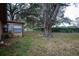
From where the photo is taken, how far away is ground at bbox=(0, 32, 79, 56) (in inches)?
77.6

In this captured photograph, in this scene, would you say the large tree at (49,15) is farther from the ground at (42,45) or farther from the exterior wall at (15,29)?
the exterior wall at (15,29)

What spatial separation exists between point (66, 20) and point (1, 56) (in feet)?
2.49

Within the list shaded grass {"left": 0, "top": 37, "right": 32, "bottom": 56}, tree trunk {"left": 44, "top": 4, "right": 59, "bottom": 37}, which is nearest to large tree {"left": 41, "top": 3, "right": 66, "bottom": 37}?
tree trunk {"left": 44, "top": 4, "right": 59, "bottom": 37}

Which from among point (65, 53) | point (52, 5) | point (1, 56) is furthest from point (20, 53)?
point (52, 5)

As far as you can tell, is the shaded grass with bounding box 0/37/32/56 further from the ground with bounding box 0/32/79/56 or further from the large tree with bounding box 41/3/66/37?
the large tree with bounding box 41/3/66/37

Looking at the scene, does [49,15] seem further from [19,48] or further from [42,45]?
[19,48]

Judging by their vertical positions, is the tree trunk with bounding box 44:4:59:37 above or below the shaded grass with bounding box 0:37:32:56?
above

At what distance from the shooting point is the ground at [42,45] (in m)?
1.97

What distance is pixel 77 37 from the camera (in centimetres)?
195

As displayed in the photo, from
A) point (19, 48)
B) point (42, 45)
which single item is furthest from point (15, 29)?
point (42, 45)

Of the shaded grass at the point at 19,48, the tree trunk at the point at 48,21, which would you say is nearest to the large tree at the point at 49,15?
the tree trunk at the point at 48,21

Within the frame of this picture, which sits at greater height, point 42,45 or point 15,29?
point 15,29

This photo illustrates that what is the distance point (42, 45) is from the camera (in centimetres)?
199

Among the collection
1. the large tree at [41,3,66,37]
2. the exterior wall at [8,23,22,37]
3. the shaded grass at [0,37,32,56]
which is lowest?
the shaded grass at [0,37,32,56]
